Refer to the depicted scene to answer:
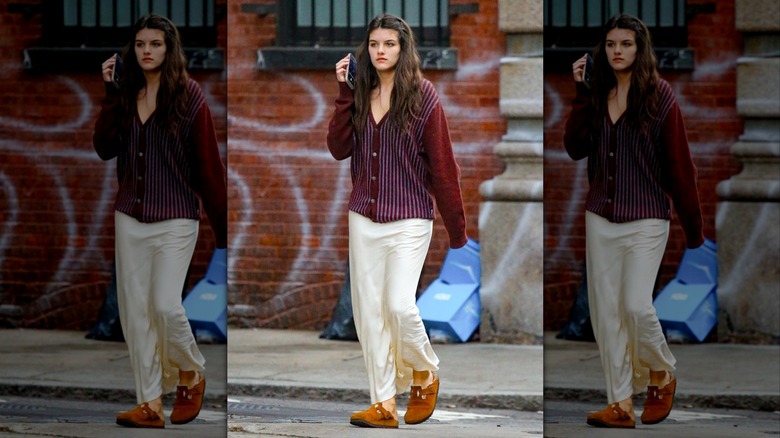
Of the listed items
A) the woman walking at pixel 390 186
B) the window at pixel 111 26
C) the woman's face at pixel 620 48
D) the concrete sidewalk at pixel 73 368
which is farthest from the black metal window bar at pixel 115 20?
the woman walking at pixel 390 186

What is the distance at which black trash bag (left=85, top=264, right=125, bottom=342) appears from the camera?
3.73 m

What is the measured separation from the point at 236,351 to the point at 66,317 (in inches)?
187

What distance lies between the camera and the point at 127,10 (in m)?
3.66

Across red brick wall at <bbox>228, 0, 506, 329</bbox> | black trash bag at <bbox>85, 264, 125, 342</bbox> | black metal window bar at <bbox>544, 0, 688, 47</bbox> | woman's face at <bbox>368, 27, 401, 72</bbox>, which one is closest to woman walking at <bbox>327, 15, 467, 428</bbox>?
woman's face at <bbox>368, 27, 401, 72</bbox>

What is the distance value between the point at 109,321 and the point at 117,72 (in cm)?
66

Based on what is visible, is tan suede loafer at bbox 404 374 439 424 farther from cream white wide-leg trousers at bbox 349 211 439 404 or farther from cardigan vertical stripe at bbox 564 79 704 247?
cardigan vertical stripe at bbox 564 79 704 247

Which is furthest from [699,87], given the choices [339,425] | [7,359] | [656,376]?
[339,425]

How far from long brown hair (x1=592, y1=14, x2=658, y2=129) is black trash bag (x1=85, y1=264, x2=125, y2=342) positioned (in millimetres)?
1366

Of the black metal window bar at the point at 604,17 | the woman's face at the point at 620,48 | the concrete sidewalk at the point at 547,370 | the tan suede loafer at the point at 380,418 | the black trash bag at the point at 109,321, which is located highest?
the black metal window bar at the point at 604,17

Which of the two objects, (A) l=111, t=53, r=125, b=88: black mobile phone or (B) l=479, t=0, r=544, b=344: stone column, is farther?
(B) l=479, t=0, r=544, b=344: stone column

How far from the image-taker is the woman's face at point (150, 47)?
365cm

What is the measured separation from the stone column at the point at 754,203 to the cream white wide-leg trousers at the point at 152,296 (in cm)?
140

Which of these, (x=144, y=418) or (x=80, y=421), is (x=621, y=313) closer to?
(x=144, y=418)

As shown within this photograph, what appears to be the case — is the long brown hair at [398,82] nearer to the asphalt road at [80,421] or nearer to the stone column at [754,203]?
the stone column at [754,203]
